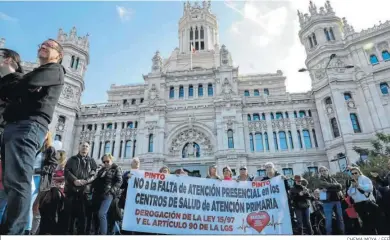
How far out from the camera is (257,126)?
30.8 m

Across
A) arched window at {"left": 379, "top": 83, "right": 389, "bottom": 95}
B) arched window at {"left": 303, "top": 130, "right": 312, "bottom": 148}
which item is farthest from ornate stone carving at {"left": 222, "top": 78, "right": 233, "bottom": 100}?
arched window at {"left": 379, "top": 83, "right": 389, "bottom": 95}

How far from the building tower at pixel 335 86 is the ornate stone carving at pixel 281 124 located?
3615 millimetres

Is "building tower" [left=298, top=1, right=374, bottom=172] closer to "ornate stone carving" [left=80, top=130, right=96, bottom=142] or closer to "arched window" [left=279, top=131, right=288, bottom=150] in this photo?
"arched window" [left=279, top=131, right=288, bottom=150]

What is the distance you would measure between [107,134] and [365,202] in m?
30.2

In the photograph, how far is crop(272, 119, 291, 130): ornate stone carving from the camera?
100 feet

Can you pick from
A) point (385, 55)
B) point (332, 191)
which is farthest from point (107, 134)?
point (385, 55)

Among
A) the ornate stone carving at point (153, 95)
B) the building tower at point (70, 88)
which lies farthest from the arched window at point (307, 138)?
the building tower at point (70, 88)

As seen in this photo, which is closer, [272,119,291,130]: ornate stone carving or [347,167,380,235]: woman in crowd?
[347,167,380,235]: woman in crowd

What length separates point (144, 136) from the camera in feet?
99.5

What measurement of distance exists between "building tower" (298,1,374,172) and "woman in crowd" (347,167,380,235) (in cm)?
2039

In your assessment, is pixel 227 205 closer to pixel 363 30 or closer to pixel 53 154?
pixel 53 154

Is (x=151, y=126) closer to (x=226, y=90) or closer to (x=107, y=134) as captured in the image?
(x=107, y=134)

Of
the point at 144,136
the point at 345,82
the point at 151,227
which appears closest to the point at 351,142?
the point at 345,82

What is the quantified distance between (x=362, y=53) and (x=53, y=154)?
34731 millimetres
